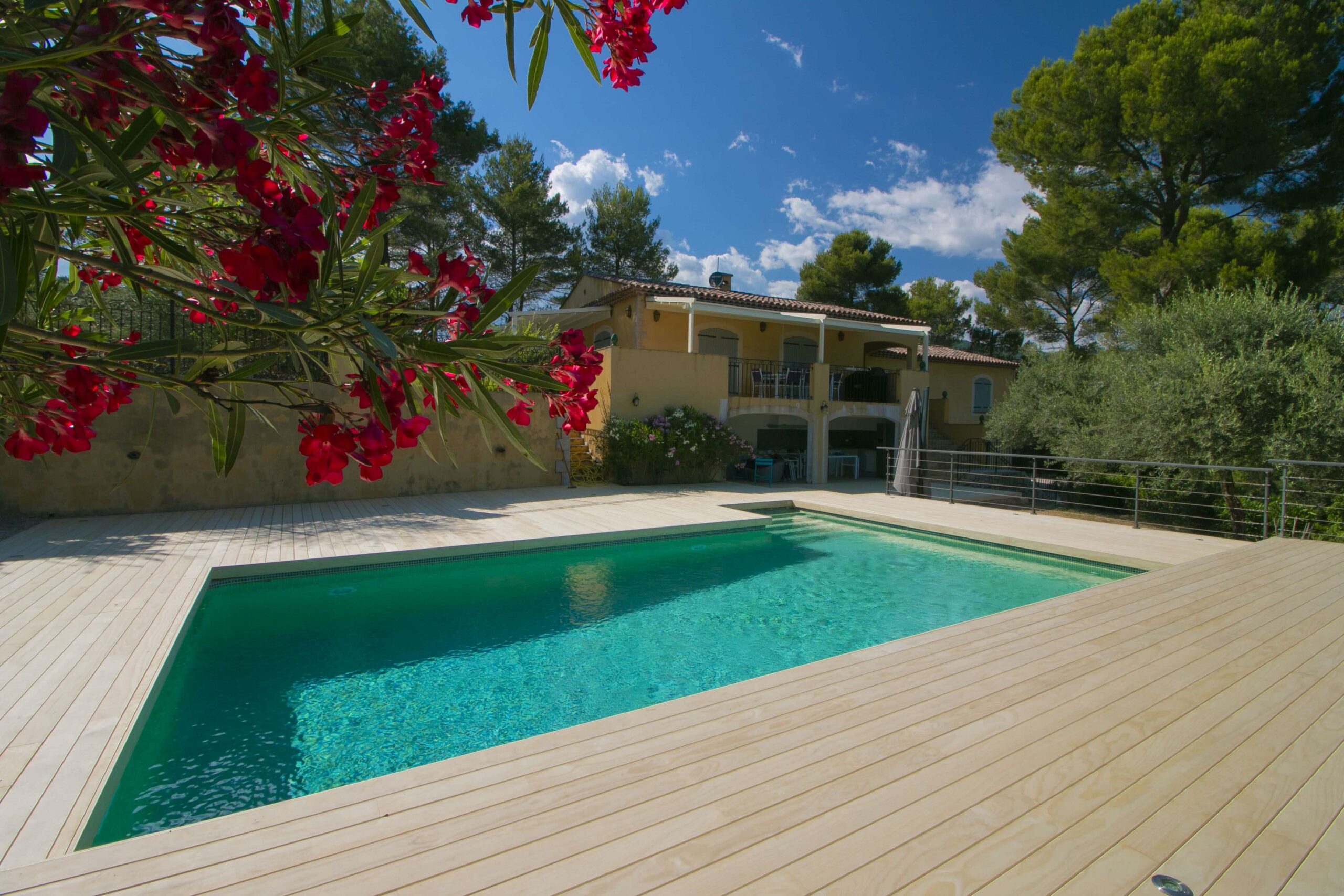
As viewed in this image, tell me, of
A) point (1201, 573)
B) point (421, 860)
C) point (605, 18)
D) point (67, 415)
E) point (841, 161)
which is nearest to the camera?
point (67, 415)

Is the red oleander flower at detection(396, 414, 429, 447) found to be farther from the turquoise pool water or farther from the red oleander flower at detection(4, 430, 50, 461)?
the turquoise pool water

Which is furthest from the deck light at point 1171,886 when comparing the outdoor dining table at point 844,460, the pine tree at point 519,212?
the pine tree at point 519,212

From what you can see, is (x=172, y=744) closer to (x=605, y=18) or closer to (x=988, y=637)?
(x=605, y=18)

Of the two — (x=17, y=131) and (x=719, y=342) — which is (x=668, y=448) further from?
(x=17, y=131)

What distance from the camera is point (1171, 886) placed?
193cm

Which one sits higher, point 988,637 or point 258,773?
point 988,637


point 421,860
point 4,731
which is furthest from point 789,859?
point 4,731

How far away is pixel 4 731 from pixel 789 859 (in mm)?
3784

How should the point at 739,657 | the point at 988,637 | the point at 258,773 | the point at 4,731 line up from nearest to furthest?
the point at 4,731 < the point at 258,773 < the point at 988,637 < the point at 739,657

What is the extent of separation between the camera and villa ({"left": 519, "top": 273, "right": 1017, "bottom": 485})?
48.3ft

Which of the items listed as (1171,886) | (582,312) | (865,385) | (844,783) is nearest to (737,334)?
(865,385)

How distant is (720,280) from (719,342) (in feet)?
13.4

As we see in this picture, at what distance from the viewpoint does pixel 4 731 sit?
10.3ft

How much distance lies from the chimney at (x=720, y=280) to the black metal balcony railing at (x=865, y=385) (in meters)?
5.33
